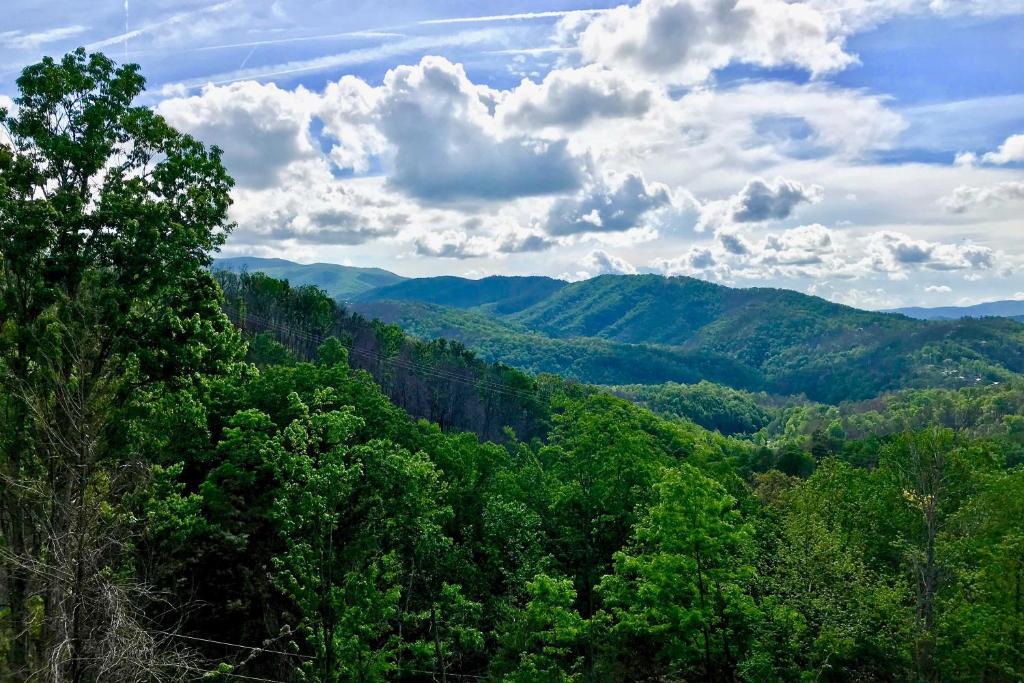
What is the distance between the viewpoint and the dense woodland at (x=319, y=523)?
16453 mm

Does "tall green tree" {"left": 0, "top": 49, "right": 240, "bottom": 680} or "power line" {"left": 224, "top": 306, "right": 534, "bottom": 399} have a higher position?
"tall green tree" {"left": 0, "top": 49, "right": 240, "bottom": 680}

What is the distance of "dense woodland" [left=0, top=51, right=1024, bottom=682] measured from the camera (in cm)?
1645

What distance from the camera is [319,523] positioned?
66.8 ft

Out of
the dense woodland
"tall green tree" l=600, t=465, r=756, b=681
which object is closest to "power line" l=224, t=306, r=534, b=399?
the dense woodland

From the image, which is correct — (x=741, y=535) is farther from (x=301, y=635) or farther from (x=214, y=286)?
(x=214, y=286)

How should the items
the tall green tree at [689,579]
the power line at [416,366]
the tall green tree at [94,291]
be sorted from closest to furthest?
the tall green tree at [94,291] < the tall green tree at [689,579] < the power line at [416,366]

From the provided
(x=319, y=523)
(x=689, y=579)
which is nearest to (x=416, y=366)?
(x=689, y=579)

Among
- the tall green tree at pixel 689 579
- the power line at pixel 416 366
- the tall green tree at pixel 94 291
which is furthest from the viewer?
the power line at pixel 416 366

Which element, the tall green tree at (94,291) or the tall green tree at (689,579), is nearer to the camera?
the tall green tree at (94,291)

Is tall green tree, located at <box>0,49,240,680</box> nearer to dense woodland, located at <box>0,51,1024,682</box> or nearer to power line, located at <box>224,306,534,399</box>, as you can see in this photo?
dense woodland, located at <box>0,51,1024,682</box>

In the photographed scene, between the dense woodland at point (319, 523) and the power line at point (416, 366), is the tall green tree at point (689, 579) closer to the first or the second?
the dense woodland at point (319, 523)

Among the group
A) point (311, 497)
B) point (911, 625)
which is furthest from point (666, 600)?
point (311, 497)

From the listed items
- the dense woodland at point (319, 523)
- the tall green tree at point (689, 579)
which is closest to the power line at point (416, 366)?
the dense woodland at point (319, 523)

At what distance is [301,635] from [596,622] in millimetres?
11493
